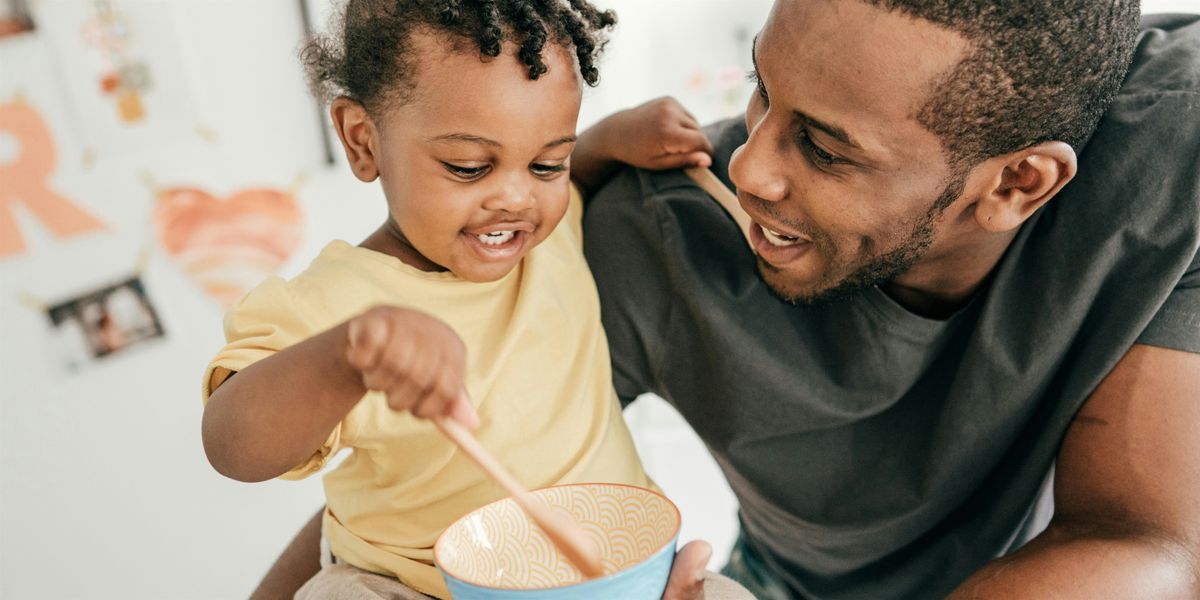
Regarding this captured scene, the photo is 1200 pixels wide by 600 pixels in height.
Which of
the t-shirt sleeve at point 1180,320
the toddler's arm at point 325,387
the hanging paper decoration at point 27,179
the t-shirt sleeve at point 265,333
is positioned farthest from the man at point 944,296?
the hanging paper decoration at point 27,179

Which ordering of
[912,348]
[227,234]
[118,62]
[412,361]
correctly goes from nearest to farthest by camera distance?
1. [412,361]
2. [912,348]
3. [118,62]
4. [227,234]

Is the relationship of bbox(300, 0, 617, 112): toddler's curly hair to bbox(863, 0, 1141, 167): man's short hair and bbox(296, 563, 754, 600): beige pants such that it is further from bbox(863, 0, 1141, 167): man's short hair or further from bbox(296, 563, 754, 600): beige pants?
bbox(296, 563, 754, 600): beige pants

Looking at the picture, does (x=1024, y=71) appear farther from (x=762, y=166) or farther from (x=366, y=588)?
(x=366, y=588)

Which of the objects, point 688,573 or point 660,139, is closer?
point 688,573

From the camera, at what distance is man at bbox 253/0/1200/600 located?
0.84 metres

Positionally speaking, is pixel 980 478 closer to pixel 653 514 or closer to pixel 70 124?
pixel 653 514

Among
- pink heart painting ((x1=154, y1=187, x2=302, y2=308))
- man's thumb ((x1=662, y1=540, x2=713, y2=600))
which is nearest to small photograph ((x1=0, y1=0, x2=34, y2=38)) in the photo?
pink heart painting ((x1=154, y1=187, x2=302, y2=308))

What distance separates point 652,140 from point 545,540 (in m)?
0.45

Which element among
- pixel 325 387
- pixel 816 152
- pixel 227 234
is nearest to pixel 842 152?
pixel 816 152

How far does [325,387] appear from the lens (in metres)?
0.68

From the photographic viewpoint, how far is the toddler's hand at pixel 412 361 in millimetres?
592

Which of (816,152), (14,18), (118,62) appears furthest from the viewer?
(118,62)

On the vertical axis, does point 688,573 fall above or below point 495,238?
below

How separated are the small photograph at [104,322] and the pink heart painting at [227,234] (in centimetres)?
11
